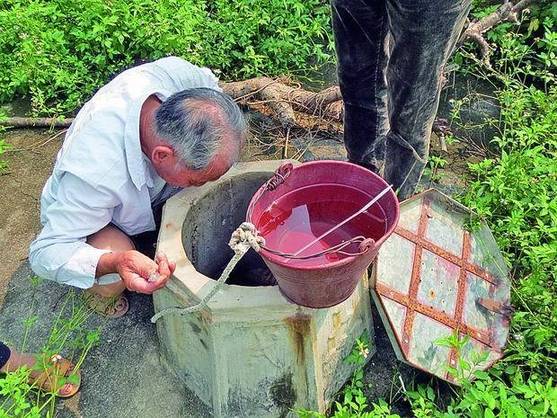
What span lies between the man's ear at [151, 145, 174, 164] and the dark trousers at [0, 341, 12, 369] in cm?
108

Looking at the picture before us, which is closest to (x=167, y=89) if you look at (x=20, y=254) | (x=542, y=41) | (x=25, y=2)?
(x=20, y=254)

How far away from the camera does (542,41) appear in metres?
4.07

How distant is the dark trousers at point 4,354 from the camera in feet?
8.36

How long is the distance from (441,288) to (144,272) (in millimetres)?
1310

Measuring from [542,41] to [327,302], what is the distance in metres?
2.96

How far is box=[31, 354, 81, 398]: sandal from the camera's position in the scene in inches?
96.8

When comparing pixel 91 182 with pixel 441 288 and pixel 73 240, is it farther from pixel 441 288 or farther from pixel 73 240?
pixel 441 288

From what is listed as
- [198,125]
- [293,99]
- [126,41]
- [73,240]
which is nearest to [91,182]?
[73,240]

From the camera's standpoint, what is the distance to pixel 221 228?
2.85 metres

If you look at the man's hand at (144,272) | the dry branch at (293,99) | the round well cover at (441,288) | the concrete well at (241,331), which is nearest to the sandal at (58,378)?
the concrete well at (241,331)

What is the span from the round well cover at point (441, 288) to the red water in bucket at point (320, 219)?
27 cm

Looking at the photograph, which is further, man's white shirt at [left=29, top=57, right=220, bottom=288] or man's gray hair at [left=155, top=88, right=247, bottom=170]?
man's white shirt at [left=29, top=57, right=220, bottom=288]

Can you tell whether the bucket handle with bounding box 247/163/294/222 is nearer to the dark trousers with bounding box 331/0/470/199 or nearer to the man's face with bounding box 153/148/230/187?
the man's face with bounding box 153/148/230/187

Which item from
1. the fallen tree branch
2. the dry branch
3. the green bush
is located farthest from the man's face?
the fallen tree branch
